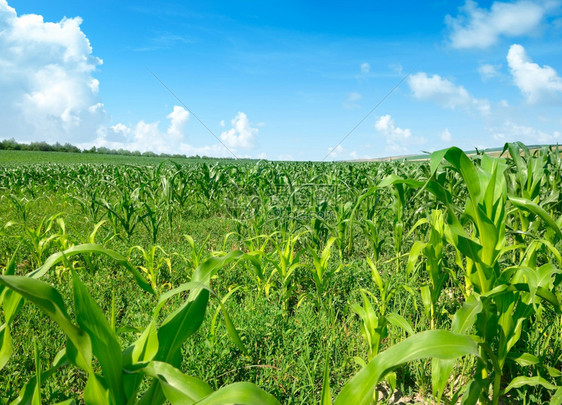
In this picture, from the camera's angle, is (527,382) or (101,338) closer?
(101,338)

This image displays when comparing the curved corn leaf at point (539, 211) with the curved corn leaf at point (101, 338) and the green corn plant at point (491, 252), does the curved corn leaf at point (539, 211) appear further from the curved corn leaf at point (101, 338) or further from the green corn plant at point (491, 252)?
the curved corn leaf at point (101, 338)

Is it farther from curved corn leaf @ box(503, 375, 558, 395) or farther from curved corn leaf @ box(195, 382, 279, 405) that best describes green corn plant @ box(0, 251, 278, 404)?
curved corn leaf @ box(503, 375, 558, 395)

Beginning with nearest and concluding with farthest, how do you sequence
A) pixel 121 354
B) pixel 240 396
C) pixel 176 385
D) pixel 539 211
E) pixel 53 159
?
pixel 240 396, pixel 176 385, pixel 121 354, pixel 539 211, pixel 53 159

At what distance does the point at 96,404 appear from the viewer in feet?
3.34

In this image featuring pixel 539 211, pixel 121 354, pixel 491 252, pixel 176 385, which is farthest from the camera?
pixel 491 252

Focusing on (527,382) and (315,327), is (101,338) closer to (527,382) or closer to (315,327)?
(315,327)

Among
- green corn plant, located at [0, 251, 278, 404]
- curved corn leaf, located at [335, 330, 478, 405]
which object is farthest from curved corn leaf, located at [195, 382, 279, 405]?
curved corn leaf, located at [335, 330, 478, 405]

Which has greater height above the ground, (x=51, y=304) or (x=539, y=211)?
(x=539, y=211)

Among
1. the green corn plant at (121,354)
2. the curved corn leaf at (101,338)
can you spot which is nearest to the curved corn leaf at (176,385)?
the green corn plant at (121,354)

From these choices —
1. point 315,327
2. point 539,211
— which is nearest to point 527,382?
point 539,211

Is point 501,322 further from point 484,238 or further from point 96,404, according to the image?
point 96,404

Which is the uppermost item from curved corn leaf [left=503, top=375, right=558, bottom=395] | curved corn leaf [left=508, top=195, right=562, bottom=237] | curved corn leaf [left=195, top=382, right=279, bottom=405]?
curved corn leaf [left=508, top=195, right=562, bottom=237]

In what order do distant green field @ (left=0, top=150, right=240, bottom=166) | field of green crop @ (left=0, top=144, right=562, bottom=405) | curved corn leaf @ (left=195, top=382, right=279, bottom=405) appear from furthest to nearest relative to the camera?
distant green field @ (left=0, top=150, right=240, bottom=166) < field of green crop @ (left=0, top=144, right=562, bottom=405) < curved corn leaf @ (left=195, top=382, right=279, bottom=405)

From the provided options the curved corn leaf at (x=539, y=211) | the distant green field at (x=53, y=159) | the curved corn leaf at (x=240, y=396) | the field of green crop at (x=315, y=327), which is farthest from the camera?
the distant green field at (x=53, y=159)
